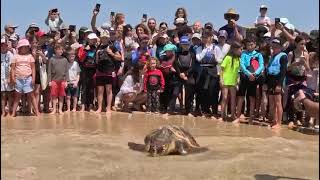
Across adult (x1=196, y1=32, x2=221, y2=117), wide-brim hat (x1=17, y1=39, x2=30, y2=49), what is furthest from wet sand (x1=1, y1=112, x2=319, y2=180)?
wide-brim hat (x1=17, y1=39, x2=30, y2=49)

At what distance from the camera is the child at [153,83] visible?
11.2 m

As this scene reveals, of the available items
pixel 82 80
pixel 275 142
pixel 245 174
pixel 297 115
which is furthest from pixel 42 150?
pixel 297 115

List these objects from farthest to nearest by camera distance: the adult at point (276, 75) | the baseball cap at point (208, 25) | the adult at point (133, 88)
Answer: the adult at point (133, 88)
the baseball cap at point (208, 25)
the adult at point (276, 75)

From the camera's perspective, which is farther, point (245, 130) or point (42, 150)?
point (245, 130)

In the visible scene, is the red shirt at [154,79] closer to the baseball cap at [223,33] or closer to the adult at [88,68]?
the adult at [88,68]

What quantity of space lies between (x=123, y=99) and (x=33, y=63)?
215cm

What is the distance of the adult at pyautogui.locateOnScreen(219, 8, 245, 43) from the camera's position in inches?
451

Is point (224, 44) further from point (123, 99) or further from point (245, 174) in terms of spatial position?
point (245, 174)

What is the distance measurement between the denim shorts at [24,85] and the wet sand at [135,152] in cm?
55

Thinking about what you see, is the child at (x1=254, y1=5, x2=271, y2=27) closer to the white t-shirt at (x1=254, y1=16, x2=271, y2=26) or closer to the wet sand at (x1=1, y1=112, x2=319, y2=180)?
the white t-shirt at (x1=254, y1=16, x2=271, y2=26)

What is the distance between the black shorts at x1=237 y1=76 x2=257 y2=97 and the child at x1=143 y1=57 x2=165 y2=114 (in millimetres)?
1643

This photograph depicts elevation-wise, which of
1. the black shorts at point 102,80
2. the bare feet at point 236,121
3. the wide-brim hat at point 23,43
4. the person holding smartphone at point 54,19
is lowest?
the bare feet at point 236,121

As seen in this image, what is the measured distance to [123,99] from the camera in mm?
11859

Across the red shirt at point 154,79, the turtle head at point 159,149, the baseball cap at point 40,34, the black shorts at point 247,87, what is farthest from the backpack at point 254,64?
the baseball cap at point 40,34
